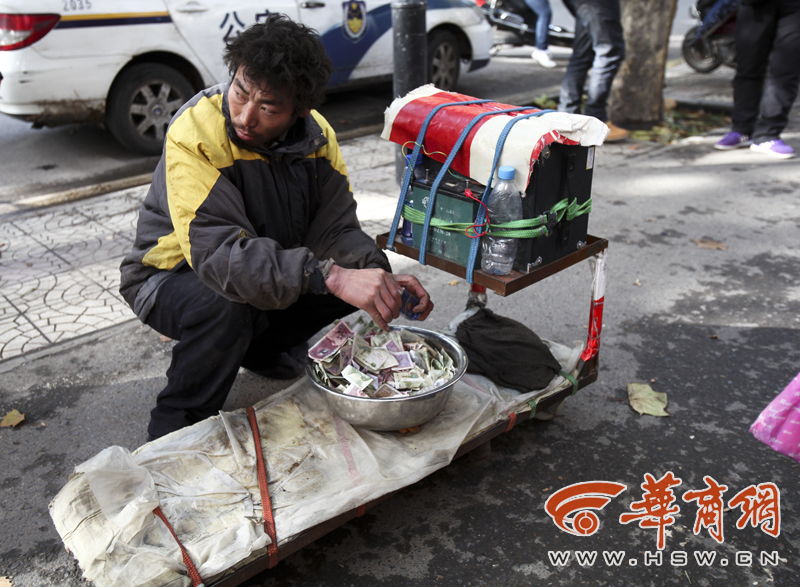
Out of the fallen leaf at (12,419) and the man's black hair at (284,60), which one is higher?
the man's black hair at (284,60)

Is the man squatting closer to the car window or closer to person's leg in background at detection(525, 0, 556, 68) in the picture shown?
the car window

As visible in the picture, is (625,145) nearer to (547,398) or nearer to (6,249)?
(547,398)

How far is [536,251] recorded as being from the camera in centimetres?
214

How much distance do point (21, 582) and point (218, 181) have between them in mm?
1296

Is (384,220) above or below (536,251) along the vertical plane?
below

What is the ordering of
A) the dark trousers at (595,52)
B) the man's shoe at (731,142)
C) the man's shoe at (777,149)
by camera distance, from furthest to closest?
the man's shoe at (731,142)
the man's shoe at (777,149)
the dark trousers at (595,52)

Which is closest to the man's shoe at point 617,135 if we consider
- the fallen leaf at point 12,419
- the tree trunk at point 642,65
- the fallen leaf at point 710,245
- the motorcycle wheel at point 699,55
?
the tree trunk at point 642,65

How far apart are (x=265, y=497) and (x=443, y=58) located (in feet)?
19.7

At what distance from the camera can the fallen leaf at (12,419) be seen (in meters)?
2.60

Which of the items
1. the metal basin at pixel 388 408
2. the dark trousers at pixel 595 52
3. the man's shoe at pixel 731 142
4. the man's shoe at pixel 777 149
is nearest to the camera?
the metal basin at pixel 388 408

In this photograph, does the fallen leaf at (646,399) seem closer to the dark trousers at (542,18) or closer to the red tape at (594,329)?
the red tape at (594,329)

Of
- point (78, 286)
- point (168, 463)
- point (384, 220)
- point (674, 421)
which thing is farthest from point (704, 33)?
point (168, 463)

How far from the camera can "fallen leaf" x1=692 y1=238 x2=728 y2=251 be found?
13.6 feet

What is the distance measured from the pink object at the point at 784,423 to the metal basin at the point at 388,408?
95 cm
